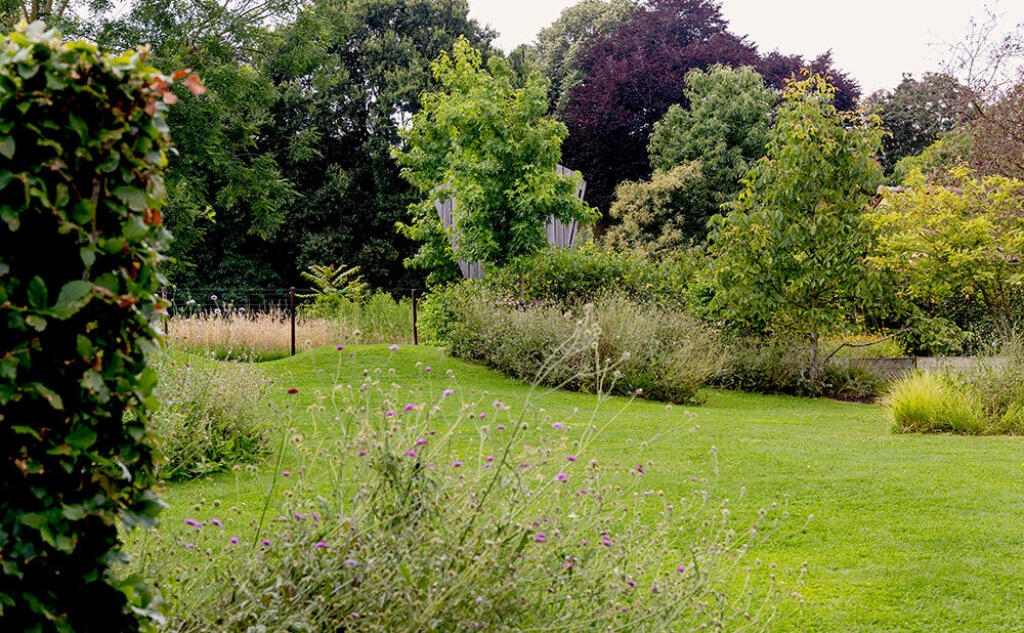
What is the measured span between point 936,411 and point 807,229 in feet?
15.6

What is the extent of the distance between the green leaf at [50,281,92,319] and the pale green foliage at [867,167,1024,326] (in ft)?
41.5

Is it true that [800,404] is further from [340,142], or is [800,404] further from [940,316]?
[340,142]

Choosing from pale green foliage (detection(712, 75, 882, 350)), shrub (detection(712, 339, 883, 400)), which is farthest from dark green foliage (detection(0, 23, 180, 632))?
pale green foliage (detection(712, 75, 882, 350))

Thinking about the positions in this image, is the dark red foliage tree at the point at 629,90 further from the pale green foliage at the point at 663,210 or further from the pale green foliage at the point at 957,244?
the pale green foliage at the point at 957,244

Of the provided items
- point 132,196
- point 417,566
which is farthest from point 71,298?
point 417,566

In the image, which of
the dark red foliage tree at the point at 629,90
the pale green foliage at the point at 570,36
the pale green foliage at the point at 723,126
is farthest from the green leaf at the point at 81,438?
the pale green foliage at the point at 570,36

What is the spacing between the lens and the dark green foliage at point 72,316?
171 centimetres

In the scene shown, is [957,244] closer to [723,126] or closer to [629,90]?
[723,126]

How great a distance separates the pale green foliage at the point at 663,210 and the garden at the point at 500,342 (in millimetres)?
125

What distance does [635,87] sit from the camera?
29281 millimetres

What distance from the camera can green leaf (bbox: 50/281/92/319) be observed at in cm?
171

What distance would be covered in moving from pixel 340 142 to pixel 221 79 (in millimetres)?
15174

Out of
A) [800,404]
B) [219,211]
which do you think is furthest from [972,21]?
[219,211]

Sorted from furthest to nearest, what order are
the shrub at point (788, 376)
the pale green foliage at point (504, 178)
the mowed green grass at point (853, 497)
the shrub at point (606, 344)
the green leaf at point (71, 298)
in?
the pale green foliage at point (504, 178) → the shrub at point (788, 376) → the shrub at point (606, 344) → the mowed green grass at point (853, 497) → the green leaf at point (71, 298)
